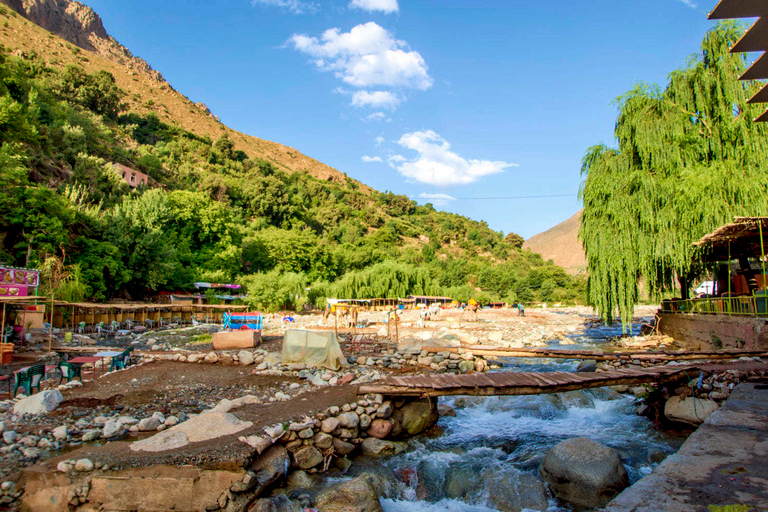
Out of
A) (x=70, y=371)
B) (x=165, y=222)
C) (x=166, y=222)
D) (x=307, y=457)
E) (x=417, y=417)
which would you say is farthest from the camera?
(x=166, y=222)

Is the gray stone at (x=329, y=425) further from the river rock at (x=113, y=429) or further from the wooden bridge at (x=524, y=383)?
the river rock at (x=113, y=429)

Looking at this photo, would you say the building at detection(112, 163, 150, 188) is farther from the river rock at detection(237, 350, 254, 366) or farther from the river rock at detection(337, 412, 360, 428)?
the river rock at detection(337, 412, 360, 428)

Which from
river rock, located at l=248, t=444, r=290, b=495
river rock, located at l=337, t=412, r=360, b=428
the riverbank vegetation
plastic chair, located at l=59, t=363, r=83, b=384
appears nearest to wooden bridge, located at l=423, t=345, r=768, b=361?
river rock, located at l=337, t=412, r=360, b=428

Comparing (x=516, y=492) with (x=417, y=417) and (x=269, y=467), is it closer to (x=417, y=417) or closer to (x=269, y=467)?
(x=417, y=417)

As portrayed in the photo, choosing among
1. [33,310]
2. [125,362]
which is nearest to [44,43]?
[33,310]

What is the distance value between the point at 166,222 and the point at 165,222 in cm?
113

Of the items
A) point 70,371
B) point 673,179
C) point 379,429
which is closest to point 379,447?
point 379,429

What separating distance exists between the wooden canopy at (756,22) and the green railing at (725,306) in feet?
32.1

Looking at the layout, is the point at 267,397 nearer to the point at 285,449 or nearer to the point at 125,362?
the point at 285,449

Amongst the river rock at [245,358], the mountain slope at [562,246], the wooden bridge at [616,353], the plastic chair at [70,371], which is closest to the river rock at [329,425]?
the plastic chair at [70,371]

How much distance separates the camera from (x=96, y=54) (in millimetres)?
110875

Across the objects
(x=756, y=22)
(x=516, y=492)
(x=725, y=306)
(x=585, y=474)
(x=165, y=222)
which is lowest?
(x=516, y=492)

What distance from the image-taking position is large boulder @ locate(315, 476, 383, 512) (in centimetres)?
548

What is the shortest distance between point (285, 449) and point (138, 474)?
7.00ft
